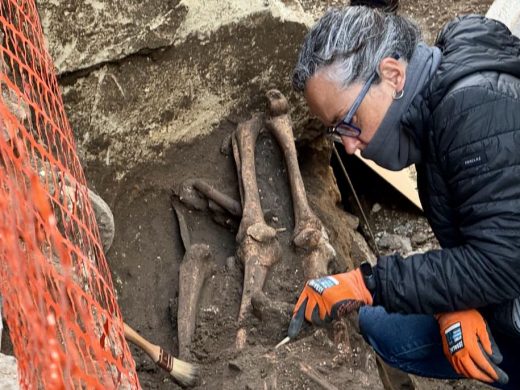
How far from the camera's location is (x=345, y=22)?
2188 mm

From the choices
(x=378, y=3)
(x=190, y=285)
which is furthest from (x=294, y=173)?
(x=378, y=3)

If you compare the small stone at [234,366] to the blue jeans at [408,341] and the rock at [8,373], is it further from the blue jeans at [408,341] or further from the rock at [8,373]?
the rock at [8,373]

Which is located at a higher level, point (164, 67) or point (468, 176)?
point (164, 67)

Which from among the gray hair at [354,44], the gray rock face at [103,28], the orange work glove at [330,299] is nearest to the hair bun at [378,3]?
the gray hair at [354,44]

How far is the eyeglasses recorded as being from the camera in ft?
7.17

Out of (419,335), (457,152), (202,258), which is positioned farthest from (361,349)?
(457,152)

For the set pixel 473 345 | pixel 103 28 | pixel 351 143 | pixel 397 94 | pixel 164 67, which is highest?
pixel 103 28

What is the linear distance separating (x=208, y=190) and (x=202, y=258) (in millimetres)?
373

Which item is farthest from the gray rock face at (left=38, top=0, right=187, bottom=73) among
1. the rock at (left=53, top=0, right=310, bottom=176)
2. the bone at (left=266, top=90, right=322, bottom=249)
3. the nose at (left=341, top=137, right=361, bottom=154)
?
the nose at (left=341, top=137, right=361, bottom=154)

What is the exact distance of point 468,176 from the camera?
6.84ft

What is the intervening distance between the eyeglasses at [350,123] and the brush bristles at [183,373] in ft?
3.20

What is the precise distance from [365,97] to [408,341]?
1.09 meters

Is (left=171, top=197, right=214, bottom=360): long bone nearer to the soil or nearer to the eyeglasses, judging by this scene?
the soil

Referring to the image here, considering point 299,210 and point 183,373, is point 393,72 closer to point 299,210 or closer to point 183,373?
point 299,210
